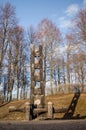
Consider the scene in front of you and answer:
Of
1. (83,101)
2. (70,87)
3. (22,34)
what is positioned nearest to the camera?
(83,101)

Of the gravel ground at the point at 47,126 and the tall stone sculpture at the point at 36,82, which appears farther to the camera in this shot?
the tall stone sculpture at the point at 36,82

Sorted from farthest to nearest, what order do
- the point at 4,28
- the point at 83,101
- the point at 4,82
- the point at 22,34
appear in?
the point at 4,82, the point at 22,34, the point at 4,28, the point at 83,101

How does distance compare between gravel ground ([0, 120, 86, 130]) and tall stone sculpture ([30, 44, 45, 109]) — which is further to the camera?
tall stone sculpture ([30, 44, 45, 109])

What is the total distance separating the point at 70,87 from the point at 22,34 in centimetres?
1249

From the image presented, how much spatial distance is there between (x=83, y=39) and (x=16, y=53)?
12.3 m

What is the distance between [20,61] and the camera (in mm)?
39844

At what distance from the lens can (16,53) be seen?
38344 mm

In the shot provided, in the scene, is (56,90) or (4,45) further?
(56,90)

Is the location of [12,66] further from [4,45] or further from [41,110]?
[41,110]

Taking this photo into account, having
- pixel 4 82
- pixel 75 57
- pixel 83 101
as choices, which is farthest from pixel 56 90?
pixel 4 82

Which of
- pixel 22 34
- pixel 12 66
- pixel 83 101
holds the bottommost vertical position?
pixel 83 101

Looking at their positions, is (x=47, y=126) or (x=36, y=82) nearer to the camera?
(x=47, y=126)

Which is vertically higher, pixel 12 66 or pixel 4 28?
pixel 4 28

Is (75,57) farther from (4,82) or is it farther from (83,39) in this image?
(4,82)
